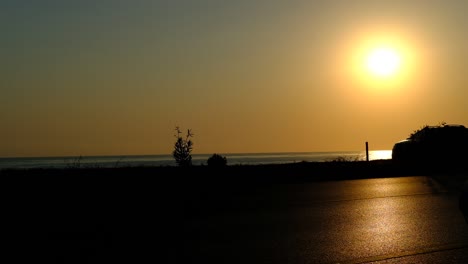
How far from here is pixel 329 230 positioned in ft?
34.6

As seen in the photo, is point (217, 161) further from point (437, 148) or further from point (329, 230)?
point (329, 230)

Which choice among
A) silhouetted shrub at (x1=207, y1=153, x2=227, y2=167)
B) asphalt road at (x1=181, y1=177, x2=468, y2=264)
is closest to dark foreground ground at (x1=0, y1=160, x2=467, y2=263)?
asphalt road at (x1=181, y1=177, x2=468, y2=264)

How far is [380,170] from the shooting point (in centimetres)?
2636

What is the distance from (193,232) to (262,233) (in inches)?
→ 44.9

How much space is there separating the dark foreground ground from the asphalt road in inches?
9.3

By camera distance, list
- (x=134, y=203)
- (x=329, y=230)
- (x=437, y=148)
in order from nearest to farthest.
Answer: (x=329, y=230), (x=134, y=203), (x=437, y=148)

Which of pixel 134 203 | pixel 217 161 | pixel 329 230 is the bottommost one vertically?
pixel 329 230

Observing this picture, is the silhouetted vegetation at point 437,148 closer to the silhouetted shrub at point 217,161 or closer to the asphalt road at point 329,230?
the silhouetted shrub at point 217,161

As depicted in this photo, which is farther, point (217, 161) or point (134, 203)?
point (217, 161)

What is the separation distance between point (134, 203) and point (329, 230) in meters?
5.57

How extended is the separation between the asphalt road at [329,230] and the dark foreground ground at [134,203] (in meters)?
0.24

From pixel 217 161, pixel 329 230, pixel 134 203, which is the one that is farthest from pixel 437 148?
pixel 329 230

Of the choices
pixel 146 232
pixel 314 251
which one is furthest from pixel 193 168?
pixel 314 251

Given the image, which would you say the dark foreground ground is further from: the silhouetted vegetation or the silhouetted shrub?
the silhouetted shrub
